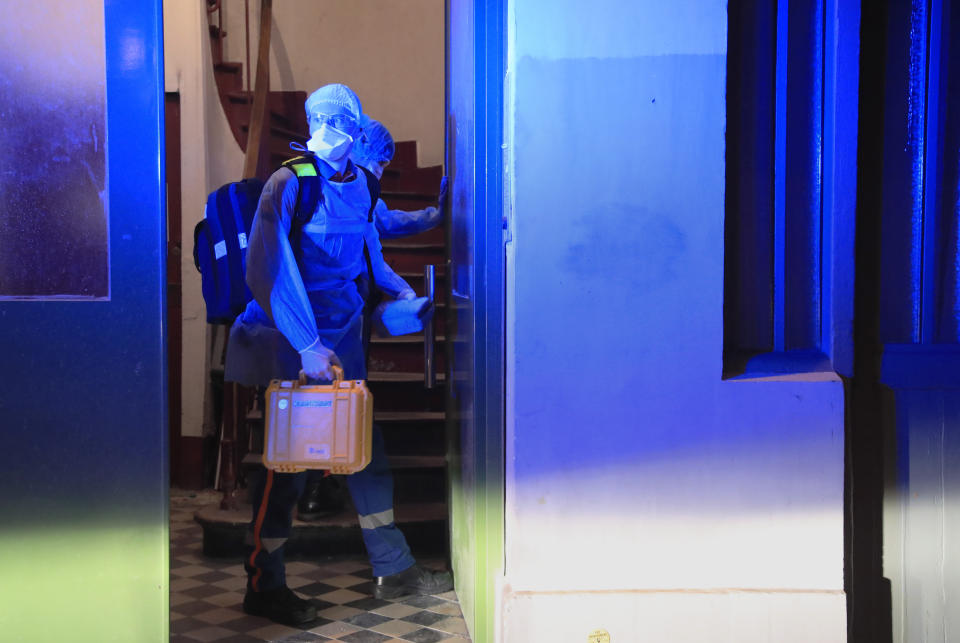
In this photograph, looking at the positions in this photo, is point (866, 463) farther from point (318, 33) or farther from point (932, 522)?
point (318, 33)

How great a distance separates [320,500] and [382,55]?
3.76 m

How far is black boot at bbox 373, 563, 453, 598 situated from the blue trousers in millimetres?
30

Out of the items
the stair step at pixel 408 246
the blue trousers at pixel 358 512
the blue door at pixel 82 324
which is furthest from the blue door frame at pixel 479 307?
the stair step at pixel 408 246

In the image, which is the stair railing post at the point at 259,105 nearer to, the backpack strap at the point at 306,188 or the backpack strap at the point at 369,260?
the backpack strap at the point at 369,260

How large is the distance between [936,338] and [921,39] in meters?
0.94

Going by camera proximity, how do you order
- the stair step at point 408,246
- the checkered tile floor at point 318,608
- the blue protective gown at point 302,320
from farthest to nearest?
the stair step at point 408,246 → the blue protective gown at point 302,320 → the checkered tile floor at point 318,608

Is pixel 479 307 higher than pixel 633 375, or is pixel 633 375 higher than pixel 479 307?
pixel 479 307

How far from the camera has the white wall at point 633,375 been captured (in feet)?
→ 7.83

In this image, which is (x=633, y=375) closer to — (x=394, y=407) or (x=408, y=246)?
(x=394, y=407)

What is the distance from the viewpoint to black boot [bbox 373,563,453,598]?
361cm

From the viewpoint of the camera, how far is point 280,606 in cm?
330

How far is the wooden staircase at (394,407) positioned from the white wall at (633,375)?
1718 millimetres

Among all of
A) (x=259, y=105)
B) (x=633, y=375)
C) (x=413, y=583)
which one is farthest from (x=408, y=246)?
(x=633, y=375)

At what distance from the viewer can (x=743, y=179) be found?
8.64 feet
